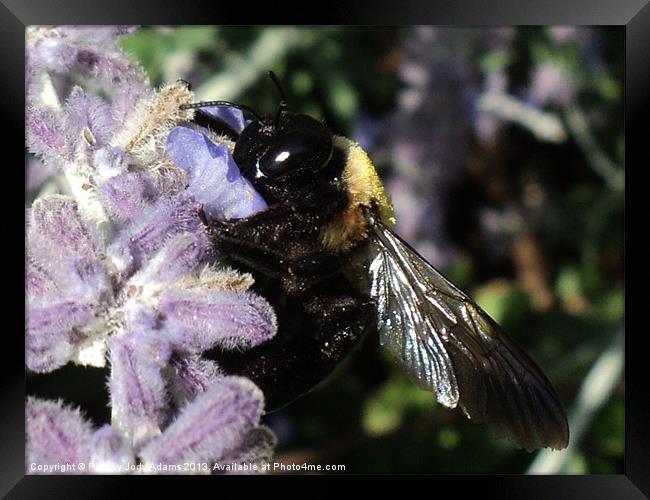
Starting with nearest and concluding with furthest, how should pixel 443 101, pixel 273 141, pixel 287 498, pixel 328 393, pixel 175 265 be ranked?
pixel 175 265, pixel 273 141, pixel 287 498, pixel 328 393, pixel 443 101

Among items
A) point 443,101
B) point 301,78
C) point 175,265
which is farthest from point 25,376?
point 443,101

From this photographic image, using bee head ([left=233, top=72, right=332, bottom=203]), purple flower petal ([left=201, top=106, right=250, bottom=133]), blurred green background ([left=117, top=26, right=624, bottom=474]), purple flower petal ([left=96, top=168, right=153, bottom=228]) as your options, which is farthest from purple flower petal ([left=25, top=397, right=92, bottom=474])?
blurred green background ([left=117, top=26, right=624, bottom=474])

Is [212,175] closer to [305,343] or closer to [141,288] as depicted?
[141,288]

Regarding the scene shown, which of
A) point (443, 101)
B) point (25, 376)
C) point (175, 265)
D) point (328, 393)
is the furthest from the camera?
point (443, 101)

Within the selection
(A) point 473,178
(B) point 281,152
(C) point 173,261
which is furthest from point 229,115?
(A) point 473,178
